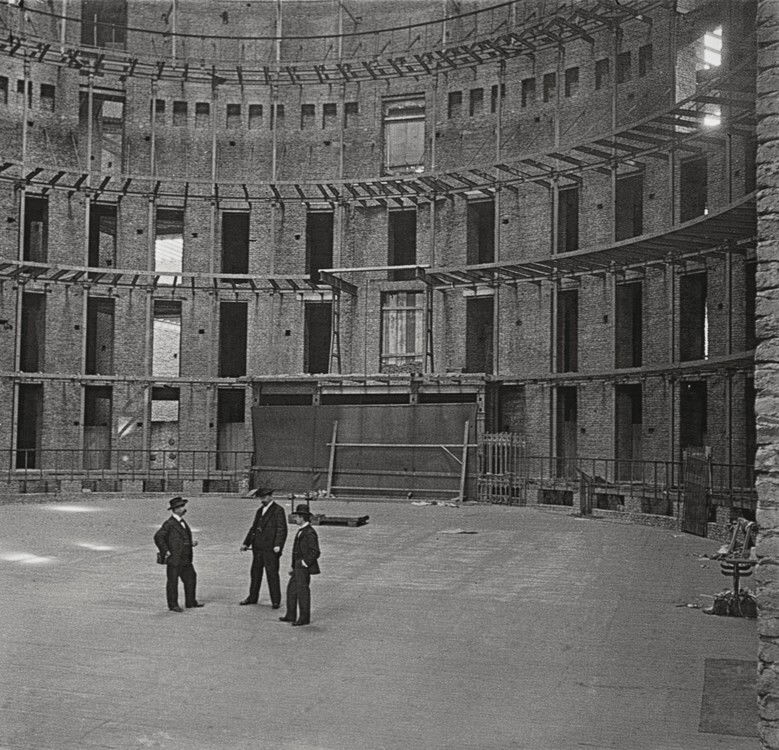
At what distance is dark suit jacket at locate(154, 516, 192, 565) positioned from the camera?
463 inches

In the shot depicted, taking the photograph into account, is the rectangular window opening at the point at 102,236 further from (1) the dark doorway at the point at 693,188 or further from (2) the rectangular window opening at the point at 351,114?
(1) the dark doorway at the point at 693,188

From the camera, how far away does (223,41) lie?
35469 mm

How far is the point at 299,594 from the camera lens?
442 inches

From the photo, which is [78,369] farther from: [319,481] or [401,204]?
[401,204]

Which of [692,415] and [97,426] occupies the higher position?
[692,415]

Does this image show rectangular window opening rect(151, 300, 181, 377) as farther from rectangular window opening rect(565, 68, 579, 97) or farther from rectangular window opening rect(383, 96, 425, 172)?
rectangular window opening rect(565, 68, 579, 97)

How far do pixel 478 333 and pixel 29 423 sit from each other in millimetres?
15630

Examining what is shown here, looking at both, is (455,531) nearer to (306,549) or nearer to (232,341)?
(306,549)

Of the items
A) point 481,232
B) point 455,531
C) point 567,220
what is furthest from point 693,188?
point 455,531

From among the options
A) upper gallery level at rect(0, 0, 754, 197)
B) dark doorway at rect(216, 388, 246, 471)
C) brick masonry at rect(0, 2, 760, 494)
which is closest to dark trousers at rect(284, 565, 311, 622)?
brick masonry at rect(0, 2, 760, 494)

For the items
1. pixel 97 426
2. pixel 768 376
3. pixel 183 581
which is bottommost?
pixel 183 581

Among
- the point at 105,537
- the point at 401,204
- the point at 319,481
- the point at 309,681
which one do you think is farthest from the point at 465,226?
the point at 309,681

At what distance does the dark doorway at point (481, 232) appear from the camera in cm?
3309

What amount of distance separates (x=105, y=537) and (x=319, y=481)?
38.2ft
